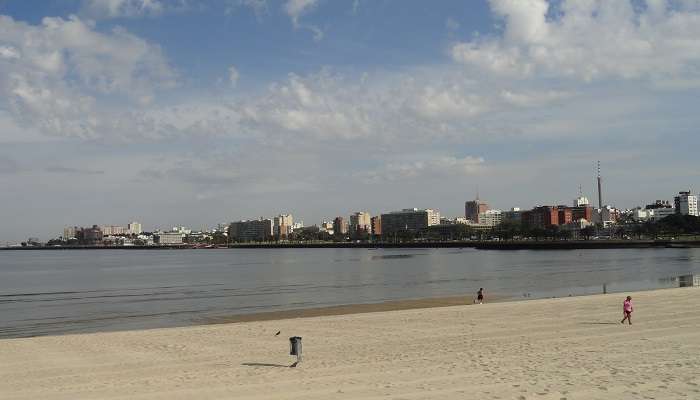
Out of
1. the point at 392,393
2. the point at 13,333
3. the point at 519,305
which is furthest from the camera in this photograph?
the point at 519,305

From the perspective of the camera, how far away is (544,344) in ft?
55.3

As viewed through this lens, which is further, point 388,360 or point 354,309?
point 354,309

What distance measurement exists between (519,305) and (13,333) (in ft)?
71.9

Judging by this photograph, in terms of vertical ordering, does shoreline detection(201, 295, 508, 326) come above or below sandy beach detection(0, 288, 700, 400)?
below

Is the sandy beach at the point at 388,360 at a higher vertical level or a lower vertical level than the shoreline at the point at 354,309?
higher

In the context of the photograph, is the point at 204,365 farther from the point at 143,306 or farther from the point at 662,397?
the point at 143,306

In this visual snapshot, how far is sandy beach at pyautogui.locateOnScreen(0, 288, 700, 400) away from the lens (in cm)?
1173

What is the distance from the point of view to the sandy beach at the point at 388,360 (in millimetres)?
11734

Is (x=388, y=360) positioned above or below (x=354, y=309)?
above

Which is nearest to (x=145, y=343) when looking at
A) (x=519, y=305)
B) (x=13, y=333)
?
(x=13, y=333)

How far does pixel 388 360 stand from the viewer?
1513 cm

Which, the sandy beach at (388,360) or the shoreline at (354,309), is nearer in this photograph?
the sandy beach at (388,360)

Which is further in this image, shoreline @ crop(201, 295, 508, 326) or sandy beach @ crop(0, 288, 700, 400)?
shoreline @ crop(201, 295, 508, 326)

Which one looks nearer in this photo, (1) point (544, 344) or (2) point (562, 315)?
(1) point (544, 344)
